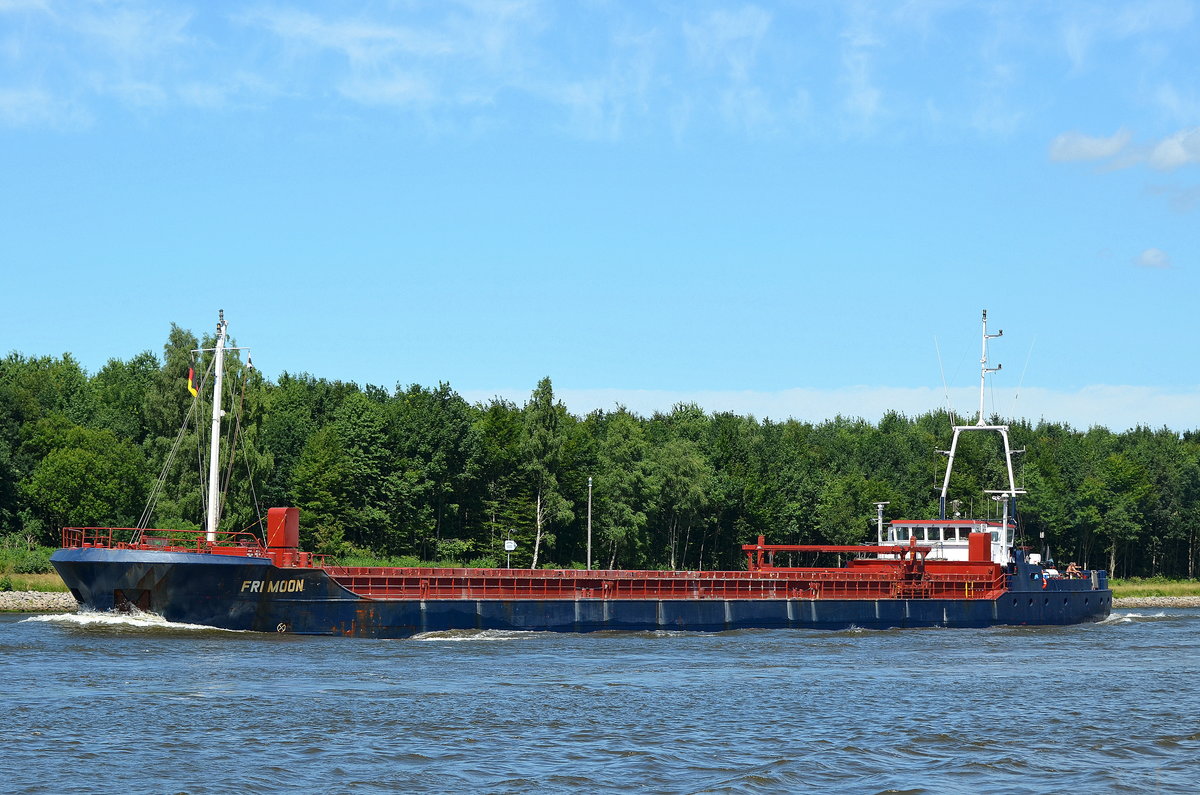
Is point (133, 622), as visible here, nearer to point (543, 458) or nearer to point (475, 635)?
point (475, 635)

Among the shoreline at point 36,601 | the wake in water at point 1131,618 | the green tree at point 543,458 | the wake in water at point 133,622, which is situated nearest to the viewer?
the wake in water at point 133,622

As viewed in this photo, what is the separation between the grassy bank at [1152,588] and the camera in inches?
4219

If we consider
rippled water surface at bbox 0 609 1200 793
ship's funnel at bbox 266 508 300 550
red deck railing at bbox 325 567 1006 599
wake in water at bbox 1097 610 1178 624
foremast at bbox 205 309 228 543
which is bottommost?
wake in water at bbox 1097 610 1178 624

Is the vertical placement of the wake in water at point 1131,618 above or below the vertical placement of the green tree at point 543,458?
below

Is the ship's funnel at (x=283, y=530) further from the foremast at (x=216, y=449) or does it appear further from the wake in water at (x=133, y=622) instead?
the wake in water at (x=133, y=622)

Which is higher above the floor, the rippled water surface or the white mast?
the white mast

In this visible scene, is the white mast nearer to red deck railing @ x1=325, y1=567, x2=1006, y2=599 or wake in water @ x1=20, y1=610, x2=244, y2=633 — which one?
wake in water @ x1=20, y1=610, x2=244, y2=633

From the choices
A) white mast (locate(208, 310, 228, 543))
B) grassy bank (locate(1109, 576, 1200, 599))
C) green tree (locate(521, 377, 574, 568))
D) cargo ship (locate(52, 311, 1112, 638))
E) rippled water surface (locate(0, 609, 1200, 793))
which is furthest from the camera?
grassy bank (locate(1109, 576, 1200, 599))

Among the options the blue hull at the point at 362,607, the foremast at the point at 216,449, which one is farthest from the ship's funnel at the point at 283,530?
the foremast at the point at 216,449

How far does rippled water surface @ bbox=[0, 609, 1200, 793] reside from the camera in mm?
22578

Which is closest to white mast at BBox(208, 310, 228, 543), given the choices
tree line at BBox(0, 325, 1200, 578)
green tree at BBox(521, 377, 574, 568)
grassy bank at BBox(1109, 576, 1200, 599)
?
tree line at BBox(0, 325, 1200, 578)

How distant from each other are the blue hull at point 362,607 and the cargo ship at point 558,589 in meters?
0.05

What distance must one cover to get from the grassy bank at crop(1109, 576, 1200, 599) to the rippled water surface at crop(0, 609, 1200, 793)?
224 feet

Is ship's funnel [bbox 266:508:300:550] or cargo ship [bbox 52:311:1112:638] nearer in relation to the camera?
cargo ship [bbox 52:311:1112:638]
